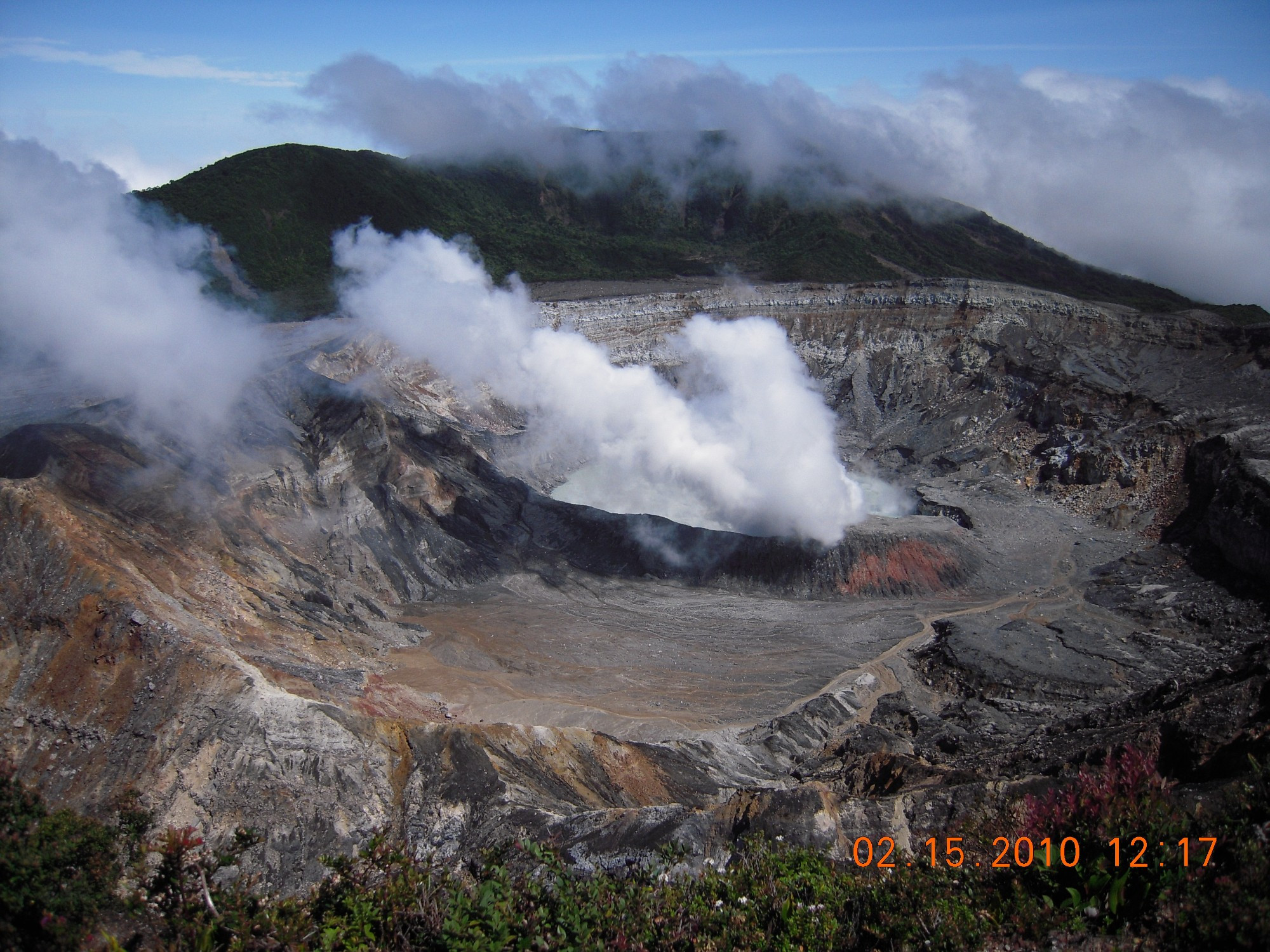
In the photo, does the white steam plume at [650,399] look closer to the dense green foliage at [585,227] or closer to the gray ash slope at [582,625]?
the gray ash slope at [582,625]

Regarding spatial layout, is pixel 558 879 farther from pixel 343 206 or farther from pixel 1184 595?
pixel 343 206

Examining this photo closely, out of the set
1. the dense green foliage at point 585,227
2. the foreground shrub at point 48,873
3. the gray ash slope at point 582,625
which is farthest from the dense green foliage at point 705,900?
the dense green foliage at point 585,227

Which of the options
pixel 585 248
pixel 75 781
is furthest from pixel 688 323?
pixel 75 781

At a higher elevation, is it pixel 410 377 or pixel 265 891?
pixel 410 377

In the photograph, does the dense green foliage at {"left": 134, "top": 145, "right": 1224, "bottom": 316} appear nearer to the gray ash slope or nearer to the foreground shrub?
the gray ash slope

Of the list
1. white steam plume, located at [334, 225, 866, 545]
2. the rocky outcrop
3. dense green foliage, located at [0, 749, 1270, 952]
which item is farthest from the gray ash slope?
dense green foliage, located at [0, 749, 1270, 952]
